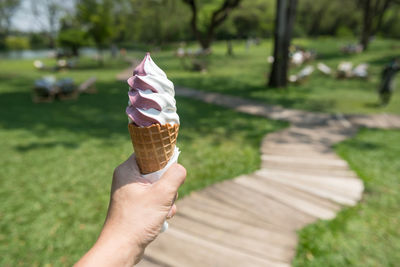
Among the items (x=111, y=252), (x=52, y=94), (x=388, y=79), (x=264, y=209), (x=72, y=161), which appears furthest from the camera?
(x=52, y=94)

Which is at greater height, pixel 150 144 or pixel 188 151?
pixel 150 144

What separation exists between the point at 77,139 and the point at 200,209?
451 centimetres

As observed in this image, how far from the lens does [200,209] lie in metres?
3.88

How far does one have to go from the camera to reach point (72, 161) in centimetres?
553

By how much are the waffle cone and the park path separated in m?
1.56

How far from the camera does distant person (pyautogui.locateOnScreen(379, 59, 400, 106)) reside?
907 centimetres

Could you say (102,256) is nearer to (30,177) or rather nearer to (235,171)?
(235,171)

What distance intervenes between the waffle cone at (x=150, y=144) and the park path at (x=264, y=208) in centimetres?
156

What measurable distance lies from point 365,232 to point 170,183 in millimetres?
3150

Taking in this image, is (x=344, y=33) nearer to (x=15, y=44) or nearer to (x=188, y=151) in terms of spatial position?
(x=188, y=151)

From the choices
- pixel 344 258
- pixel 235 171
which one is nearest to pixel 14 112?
pixel 235 171

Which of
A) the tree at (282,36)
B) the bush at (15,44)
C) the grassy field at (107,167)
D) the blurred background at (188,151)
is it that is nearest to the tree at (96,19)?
the blurred background at (188,151)

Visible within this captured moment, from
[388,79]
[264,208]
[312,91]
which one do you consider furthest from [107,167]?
[312,91]

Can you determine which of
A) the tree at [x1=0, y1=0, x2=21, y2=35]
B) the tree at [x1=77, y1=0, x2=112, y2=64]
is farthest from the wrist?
the tree at [x1=0, y1=0, x2=21, y2=35]
